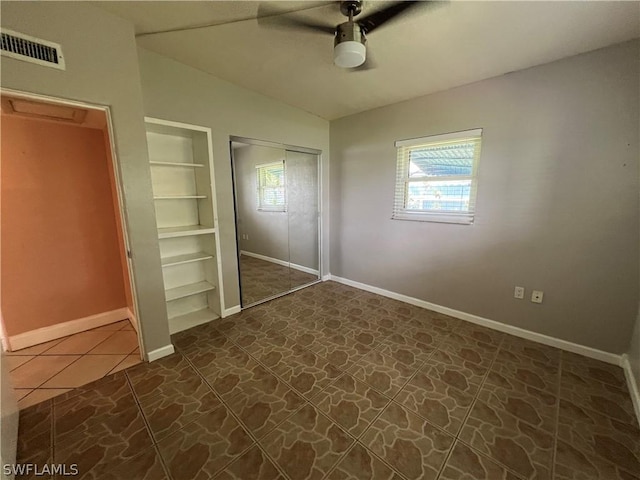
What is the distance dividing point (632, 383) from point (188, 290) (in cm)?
387

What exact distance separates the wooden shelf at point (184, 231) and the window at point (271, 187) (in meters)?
1.36

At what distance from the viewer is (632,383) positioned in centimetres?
179

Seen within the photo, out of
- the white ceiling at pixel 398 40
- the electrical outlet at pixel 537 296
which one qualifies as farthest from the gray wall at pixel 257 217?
the electrical outlet at pixel 537 296

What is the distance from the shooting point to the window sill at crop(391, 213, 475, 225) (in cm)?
267

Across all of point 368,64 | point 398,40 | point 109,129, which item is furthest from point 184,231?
point 398,40

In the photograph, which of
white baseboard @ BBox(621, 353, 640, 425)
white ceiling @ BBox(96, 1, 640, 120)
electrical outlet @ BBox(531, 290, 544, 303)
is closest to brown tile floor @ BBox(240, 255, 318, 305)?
white ceiling @ BBox(96, 1, 640, 120)

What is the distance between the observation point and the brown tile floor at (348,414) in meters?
1.32

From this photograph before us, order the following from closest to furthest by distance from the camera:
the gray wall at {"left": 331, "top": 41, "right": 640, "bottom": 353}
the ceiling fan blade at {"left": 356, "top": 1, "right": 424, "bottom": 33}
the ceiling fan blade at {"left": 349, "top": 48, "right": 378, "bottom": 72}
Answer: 1. the ceiling fan blade at {"left": 356, "top": 1, "right": 424, "bottom": 33}
2. the gray wall at {"left": 331, "top": 41, "right": 640, "bottom": 353}
3. the ceiling fan blade at {"left": 349, "top": 48, "right": 378, "bottom": 72}

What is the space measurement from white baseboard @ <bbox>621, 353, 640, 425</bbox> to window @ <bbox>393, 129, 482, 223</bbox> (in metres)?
1.61

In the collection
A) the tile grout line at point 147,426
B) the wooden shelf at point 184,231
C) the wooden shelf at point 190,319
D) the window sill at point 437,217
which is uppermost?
the window sill at point 437,217

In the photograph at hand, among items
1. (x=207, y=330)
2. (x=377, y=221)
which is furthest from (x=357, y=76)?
(x=207, y=330)

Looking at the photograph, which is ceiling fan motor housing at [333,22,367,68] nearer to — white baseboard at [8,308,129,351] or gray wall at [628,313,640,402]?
gray wall at [628,313,640,402]

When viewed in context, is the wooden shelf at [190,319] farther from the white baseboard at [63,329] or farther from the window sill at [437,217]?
the window sill at [437,217]

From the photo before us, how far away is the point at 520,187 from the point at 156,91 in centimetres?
344
